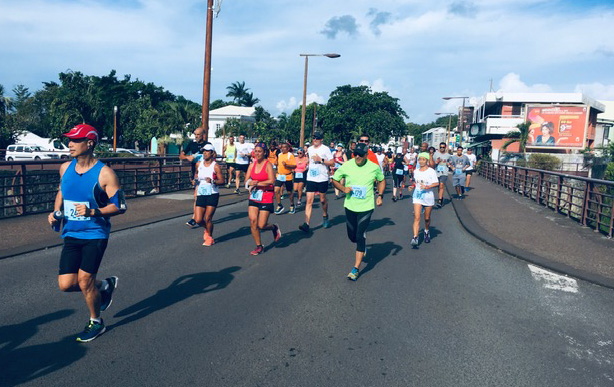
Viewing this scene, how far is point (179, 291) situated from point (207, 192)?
112 inches

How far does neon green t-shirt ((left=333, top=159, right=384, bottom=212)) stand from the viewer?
263 inches

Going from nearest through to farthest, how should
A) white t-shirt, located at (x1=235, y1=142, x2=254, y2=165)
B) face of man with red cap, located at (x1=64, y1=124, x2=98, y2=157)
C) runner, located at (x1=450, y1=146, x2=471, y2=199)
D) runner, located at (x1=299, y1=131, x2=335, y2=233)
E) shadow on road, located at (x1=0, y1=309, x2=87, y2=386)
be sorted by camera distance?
1. shadow on road, located at (x1=0, y1=309, x2=87, y2=386)
2. face of man with red cap, located at (x1=64, y1=124, x2=98, y2=157)
3. runner, located at (x1=299, y1=131, x2=335, y2=233)
4. white t-shirt, located at (x1=235, y1=142, x2=254, y2=165)
5. runner, located at (x1=450, y1=146, x2=471, y2=199)

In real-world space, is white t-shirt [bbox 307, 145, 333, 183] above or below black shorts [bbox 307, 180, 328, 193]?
above

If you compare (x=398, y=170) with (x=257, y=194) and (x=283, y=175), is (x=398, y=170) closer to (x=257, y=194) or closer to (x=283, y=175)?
(x=283, y=175)

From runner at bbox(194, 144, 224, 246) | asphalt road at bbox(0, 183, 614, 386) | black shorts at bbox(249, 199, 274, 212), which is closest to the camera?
asphalt road at bbox(0, 183, 614, 386)

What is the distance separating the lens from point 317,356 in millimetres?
4090

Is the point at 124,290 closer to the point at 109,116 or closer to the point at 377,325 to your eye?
the point at 377,325

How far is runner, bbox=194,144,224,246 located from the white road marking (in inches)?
204

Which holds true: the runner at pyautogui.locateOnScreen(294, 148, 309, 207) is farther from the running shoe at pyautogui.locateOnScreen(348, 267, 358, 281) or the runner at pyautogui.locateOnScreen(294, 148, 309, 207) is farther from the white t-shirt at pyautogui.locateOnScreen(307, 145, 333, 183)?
the running shoe at pyautogui.locateOnScreen(348, 267, 358, 281)

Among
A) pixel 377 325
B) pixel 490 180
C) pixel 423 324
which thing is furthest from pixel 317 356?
pixel 490 180

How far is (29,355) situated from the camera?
3.97 meters

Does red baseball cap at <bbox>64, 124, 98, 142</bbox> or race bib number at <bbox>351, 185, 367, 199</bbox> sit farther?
race bib number at <bbox>351, 185, 367, 199</bbox>

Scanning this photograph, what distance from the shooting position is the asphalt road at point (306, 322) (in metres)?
3.79

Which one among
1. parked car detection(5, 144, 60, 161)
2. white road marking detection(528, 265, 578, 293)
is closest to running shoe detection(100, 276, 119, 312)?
white road marking detection(528, 265, 578, 293)
